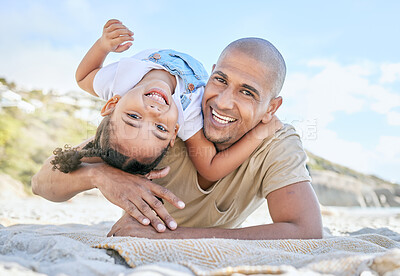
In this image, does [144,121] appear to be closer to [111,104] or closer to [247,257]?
[111,104]

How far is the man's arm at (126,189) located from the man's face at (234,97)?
662 millimetres

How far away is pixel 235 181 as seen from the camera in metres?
3.54

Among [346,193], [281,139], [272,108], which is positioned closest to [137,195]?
[281,139]

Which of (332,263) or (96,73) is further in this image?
(96,73)

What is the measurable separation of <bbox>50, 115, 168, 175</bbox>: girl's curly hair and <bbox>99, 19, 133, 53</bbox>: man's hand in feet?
3.05

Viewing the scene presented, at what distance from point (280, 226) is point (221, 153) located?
86cm

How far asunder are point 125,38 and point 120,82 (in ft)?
1.59

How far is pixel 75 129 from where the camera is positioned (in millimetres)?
19609

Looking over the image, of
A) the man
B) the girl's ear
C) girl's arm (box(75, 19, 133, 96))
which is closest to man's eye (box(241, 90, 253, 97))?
the man

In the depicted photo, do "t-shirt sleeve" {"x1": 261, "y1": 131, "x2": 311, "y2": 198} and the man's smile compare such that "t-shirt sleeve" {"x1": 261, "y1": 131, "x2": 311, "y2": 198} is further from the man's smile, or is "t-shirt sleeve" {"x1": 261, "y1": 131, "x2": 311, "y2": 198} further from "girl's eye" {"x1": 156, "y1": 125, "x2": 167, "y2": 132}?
"girl's eye" {"x1": 156, "y1": 125, "x2": 167, "y2": 132}

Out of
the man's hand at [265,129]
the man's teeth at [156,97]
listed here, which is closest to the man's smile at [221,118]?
the man's hand at [265,129]

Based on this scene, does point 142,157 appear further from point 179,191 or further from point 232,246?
point 232,246

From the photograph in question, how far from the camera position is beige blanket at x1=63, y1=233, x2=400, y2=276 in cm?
173

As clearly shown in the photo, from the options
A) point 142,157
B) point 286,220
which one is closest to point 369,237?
point 286,220
